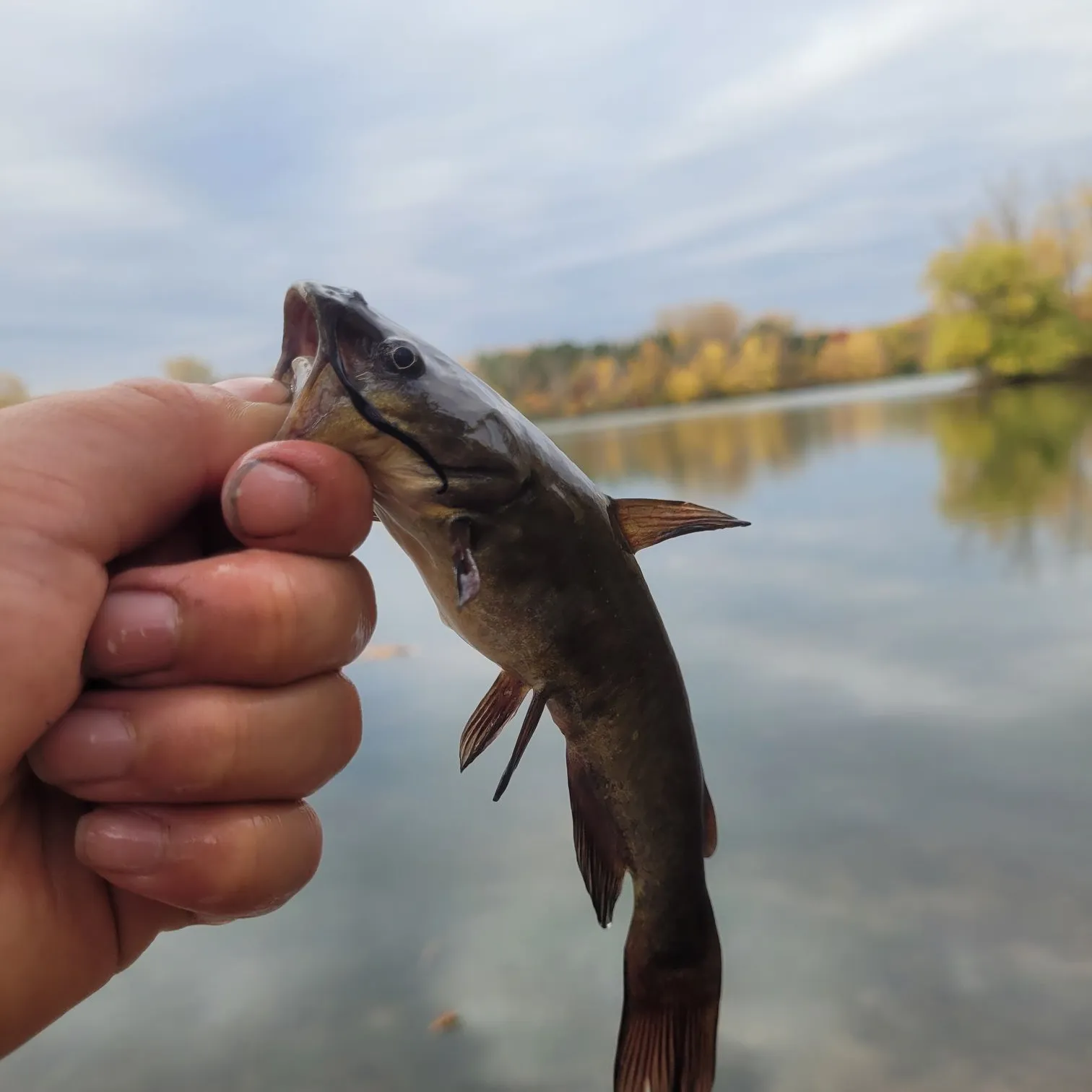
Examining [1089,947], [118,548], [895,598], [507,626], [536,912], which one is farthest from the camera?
[895,598]

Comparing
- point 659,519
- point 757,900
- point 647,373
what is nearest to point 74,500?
point 659,519

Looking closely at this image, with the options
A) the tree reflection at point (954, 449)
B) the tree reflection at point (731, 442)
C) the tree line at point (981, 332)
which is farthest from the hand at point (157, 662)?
the tree line at point (981, 332)

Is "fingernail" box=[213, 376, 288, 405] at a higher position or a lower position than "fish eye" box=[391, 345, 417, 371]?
lower

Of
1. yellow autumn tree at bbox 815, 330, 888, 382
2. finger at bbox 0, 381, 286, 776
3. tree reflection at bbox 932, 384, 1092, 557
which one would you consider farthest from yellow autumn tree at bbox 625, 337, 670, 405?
finger at bbox 0, 381, 286, 776

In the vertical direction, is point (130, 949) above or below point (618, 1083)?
above

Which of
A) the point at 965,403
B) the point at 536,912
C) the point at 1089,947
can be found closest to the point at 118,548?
the point at 536,912

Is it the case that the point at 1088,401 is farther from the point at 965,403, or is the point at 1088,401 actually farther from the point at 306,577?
the point at 306,577

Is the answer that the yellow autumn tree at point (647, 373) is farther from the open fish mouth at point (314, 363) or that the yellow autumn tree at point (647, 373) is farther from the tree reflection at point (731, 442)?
the open fish mouth at point (314, 363)

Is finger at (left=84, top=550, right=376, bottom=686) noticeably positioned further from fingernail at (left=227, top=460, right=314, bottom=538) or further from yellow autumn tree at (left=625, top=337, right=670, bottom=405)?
yellow autumn tree at (left=625, top=337, right=670, bottom=405)
